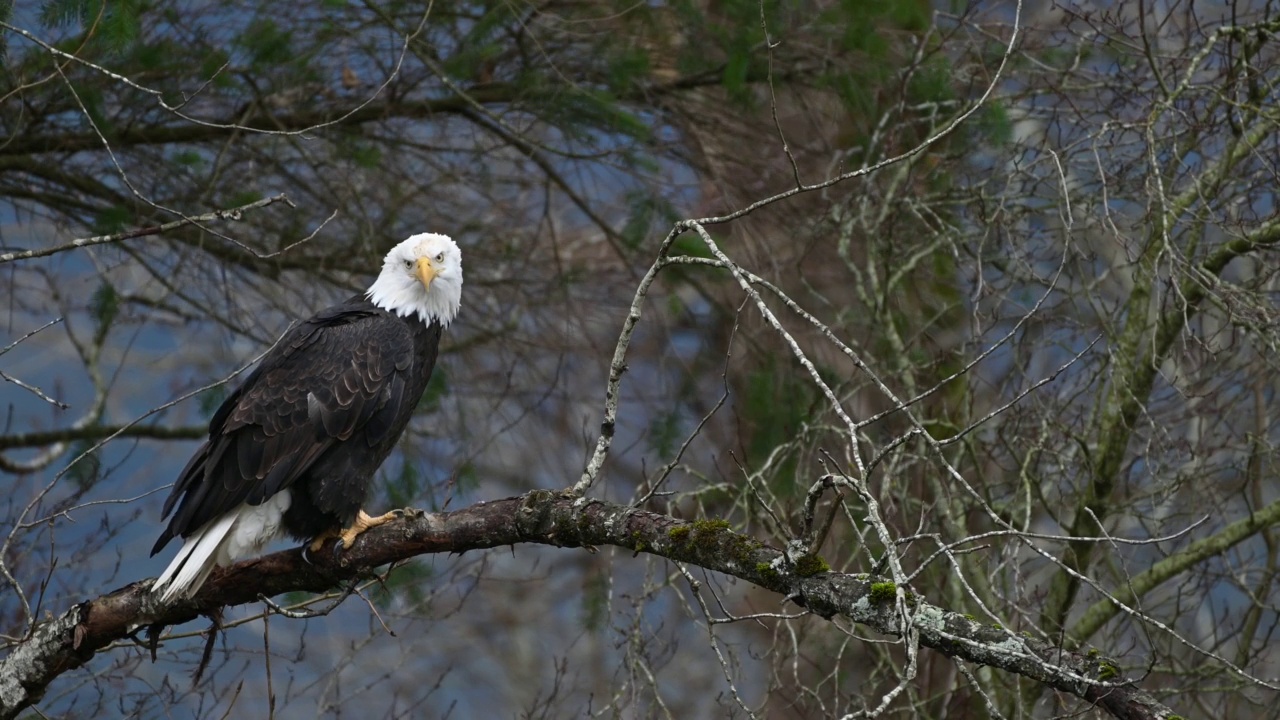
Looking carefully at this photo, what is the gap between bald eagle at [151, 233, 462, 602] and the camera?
4.35 metres

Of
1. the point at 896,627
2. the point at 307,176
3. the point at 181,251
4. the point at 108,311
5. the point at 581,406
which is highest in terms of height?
the point at 581,406

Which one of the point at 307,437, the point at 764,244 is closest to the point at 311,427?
the point at 307,437

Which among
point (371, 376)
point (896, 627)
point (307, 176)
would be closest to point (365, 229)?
point (307, 176)

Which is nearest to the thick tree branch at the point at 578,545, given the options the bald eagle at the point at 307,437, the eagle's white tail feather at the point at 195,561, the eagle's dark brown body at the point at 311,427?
the eagle's white tail feather at the point at 195,561

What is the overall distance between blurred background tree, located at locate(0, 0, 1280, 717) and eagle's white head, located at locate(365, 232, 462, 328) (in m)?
0.63

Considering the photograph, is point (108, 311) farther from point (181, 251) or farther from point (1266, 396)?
point (1266, 396)

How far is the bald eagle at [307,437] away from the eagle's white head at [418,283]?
1.3 inches

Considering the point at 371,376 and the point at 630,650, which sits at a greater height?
the point at 371,376

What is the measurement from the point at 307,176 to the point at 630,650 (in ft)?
9.75

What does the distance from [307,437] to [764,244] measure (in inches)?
110

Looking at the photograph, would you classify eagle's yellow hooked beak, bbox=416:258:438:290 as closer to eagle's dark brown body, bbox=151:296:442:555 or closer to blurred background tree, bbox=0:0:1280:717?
eagle's dark brown body, bbox=151:296:442:555

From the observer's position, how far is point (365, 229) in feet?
20.2

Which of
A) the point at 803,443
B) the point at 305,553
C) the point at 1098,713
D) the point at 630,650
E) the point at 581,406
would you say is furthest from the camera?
the point at 581,406

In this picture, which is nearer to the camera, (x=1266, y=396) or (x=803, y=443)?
(x=803, y=443)
